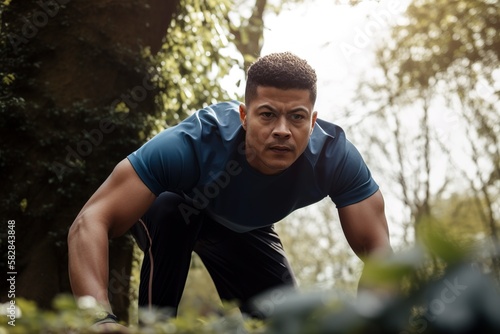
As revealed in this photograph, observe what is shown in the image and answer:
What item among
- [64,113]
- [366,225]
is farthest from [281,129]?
[64,113]

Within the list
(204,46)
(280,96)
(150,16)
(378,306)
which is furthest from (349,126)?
(378,306)

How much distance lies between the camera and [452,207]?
24531 millimetres

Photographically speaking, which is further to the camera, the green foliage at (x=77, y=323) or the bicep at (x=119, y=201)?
the bicep at (x=119, y=201)

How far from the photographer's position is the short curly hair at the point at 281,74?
3.67m

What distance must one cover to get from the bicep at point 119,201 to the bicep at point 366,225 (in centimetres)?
107

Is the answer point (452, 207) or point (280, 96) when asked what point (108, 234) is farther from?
point (452, 207)

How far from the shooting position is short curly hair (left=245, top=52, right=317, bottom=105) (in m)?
3.67

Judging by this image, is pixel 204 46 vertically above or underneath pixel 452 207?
above

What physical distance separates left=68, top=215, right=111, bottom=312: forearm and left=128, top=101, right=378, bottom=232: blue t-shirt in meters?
0.54

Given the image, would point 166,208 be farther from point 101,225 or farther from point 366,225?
point 366,225

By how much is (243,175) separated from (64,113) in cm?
208

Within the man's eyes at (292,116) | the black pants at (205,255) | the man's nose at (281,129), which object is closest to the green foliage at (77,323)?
the man's nose at (281,129)

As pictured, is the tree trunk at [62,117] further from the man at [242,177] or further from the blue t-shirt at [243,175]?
the blue t-shirt at [243,175]

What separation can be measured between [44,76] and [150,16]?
3.68 feet
